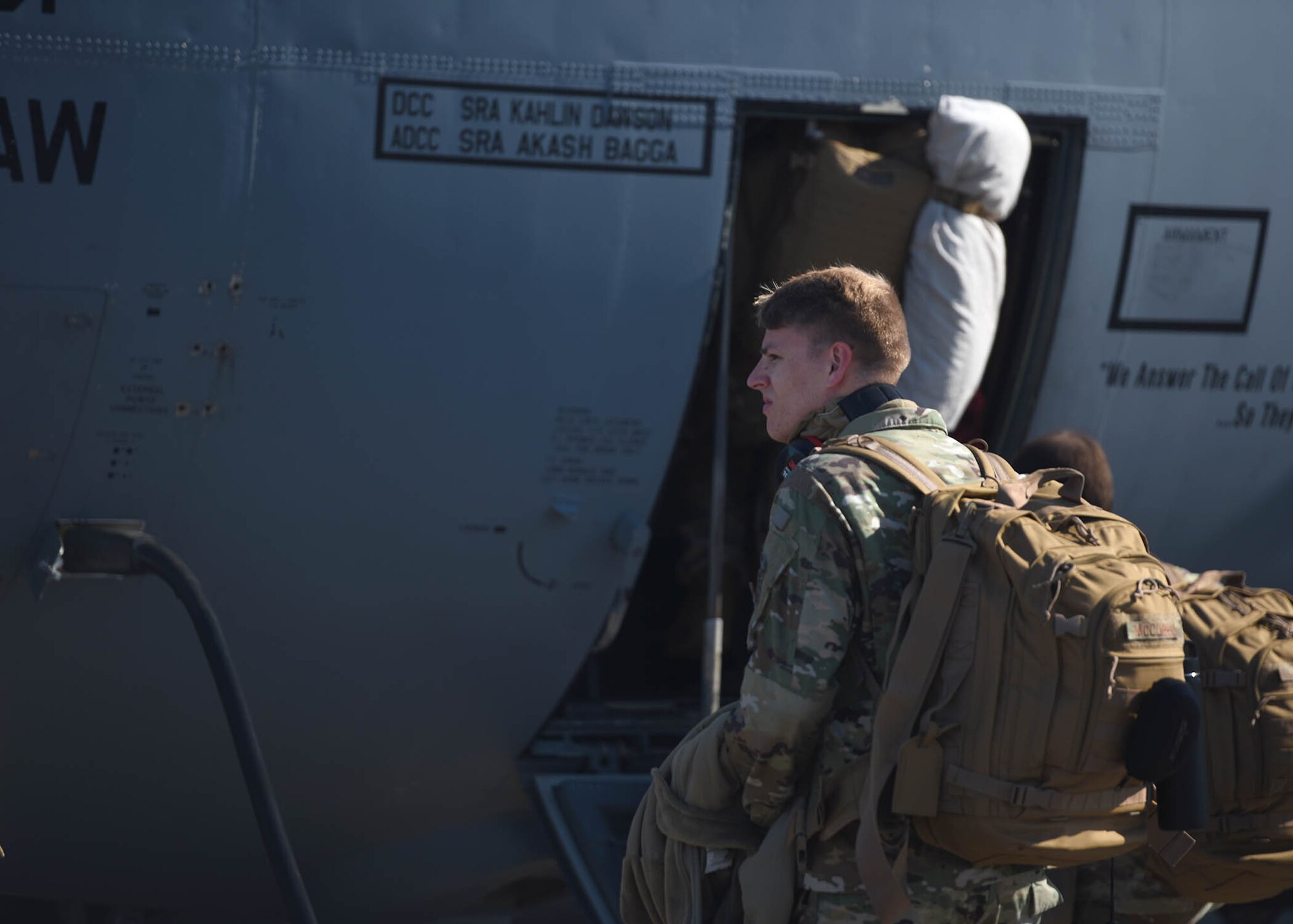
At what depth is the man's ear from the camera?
1937 millimetres

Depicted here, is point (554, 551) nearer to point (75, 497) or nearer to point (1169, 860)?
point (75, 497)

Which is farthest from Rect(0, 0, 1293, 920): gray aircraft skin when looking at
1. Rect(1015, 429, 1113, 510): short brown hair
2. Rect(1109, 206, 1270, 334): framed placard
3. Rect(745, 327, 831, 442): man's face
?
Rect(745, 327, 831, 442): man's face

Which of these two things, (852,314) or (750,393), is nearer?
(852,314)

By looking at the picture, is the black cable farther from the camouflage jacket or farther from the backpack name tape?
the backpack name tape

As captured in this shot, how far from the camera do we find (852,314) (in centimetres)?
193

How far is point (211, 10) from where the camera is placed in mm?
3047

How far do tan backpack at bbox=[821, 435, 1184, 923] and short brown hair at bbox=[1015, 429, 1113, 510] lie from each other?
103cm

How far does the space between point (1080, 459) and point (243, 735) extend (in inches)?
78.7

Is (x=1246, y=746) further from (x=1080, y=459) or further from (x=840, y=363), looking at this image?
(x=840, y=363)

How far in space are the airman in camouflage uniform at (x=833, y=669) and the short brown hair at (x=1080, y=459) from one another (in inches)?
37.8

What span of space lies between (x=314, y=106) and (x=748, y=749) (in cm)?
206

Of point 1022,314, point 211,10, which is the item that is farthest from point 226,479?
point 1022,314

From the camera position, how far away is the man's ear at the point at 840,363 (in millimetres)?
1937

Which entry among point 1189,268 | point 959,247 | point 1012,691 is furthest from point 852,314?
point 1189,268
